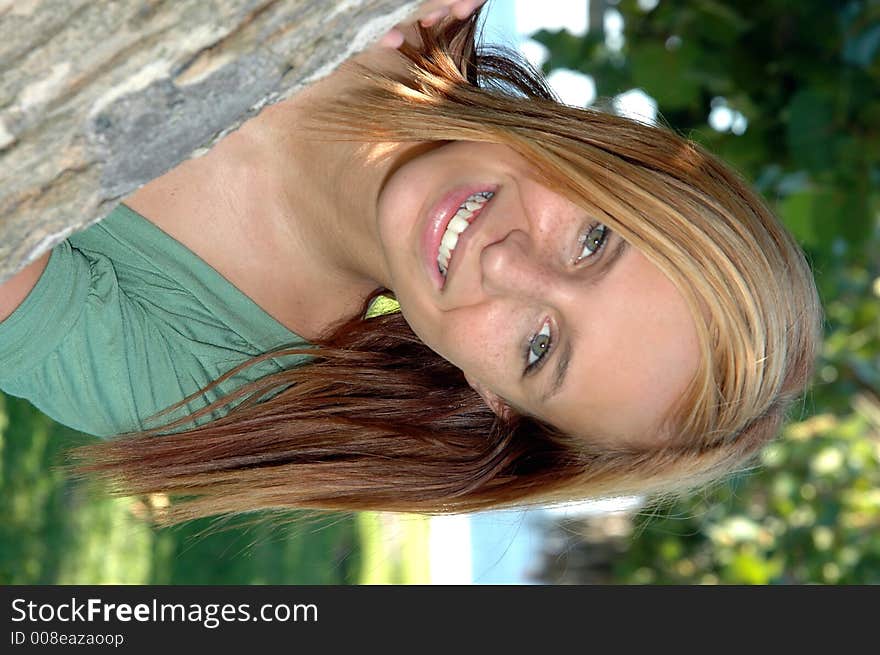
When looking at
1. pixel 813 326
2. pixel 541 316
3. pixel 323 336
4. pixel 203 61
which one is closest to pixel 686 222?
pixel 541 316

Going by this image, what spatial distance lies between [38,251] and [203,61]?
20 centimetres

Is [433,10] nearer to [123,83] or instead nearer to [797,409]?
[123,83]

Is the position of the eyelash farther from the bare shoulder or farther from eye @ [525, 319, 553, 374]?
the bare shoulder

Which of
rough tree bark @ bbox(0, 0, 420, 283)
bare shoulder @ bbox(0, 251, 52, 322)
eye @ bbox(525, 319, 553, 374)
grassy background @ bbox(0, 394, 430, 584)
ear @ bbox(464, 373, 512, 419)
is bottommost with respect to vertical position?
rough tree bark @ bbox(0, 0, 420, 283)

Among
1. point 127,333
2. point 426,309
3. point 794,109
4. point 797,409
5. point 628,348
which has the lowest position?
point 628,348

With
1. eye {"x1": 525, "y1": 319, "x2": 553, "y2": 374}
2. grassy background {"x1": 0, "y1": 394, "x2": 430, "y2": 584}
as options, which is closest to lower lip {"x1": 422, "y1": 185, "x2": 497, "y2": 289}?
eye {"x1": 525, "y1": 319, "x2": 553, "y2": 374}

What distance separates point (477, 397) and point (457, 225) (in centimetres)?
61

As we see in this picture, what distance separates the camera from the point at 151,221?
7.01ft

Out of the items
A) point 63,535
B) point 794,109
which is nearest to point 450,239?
point 794,109

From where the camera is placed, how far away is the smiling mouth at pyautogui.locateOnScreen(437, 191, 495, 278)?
1.81 meters

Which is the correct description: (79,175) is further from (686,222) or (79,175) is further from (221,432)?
→ (221,432)

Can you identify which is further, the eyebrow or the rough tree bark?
the eyebrow

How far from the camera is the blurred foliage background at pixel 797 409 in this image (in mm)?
2590

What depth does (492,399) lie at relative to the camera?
217 cm
